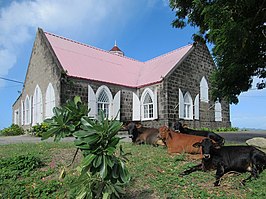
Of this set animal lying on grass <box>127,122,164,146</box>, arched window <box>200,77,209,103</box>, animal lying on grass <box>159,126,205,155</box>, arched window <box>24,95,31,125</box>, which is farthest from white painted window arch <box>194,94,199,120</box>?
arched window <box>24,95,31,125</box>

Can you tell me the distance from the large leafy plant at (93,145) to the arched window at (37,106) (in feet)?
52.2

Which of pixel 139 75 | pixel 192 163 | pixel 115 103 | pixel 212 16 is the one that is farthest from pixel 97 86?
pixel 192 163

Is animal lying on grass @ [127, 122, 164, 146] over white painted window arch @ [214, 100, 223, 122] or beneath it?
beneath

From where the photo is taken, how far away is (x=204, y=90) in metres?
21.3

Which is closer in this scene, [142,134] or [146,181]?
[146,181]

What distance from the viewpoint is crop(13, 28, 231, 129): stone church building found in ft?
52.4

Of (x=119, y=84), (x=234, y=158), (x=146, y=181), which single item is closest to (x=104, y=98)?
(x=119, y=84)

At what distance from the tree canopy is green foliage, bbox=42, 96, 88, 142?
5223mm

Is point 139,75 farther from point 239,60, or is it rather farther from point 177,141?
point 177,141

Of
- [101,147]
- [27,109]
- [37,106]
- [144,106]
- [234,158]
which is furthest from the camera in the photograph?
[27,109]

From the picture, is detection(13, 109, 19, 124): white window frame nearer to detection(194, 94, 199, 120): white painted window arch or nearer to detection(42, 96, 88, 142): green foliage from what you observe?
detection(194, 94, 199, 120): white painted window arch

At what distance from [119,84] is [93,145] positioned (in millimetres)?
15095

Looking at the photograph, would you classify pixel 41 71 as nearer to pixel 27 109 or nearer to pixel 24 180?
pixel 27 109

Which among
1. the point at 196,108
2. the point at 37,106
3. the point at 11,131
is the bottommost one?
the point at 11,131
